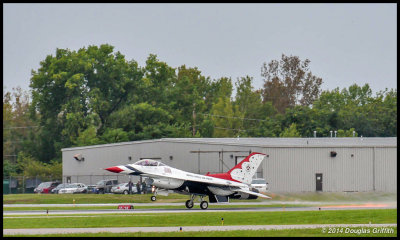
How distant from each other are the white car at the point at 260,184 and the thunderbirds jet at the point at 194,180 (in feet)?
33.8

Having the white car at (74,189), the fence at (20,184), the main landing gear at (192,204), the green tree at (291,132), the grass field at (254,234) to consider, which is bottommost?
the fence at (20,184)

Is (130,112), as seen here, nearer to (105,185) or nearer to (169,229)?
(105,185)

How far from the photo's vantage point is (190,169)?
217 feet

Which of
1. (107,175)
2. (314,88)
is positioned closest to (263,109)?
(314,88)

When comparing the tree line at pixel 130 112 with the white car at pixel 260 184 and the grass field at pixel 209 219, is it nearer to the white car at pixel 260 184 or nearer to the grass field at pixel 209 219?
the white car at pixel 260 184

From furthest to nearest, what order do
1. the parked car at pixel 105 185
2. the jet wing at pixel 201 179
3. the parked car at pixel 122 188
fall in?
the parked car at pixel 105 185
the parked car at pixel 122 188
the jet wing at pixel 201 179

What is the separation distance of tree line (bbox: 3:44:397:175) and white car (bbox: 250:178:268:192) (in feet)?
138

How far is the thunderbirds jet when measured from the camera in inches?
1738

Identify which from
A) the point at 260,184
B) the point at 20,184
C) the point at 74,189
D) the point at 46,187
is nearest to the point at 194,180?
the point at 260,184

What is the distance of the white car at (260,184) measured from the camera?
5650 cm

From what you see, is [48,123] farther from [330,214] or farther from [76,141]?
[330,214]

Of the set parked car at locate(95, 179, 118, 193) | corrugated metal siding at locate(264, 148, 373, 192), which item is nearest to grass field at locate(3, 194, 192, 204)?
corrugated metal siding at locate(264, 148, 373, 192)

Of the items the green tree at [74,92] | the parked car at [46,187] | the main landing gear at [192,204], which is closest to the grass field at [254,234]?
the main landing gear at [192,204]

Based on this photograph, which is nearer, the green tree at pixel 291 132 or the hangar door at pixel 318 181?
the hangar door at pixel 318 181
